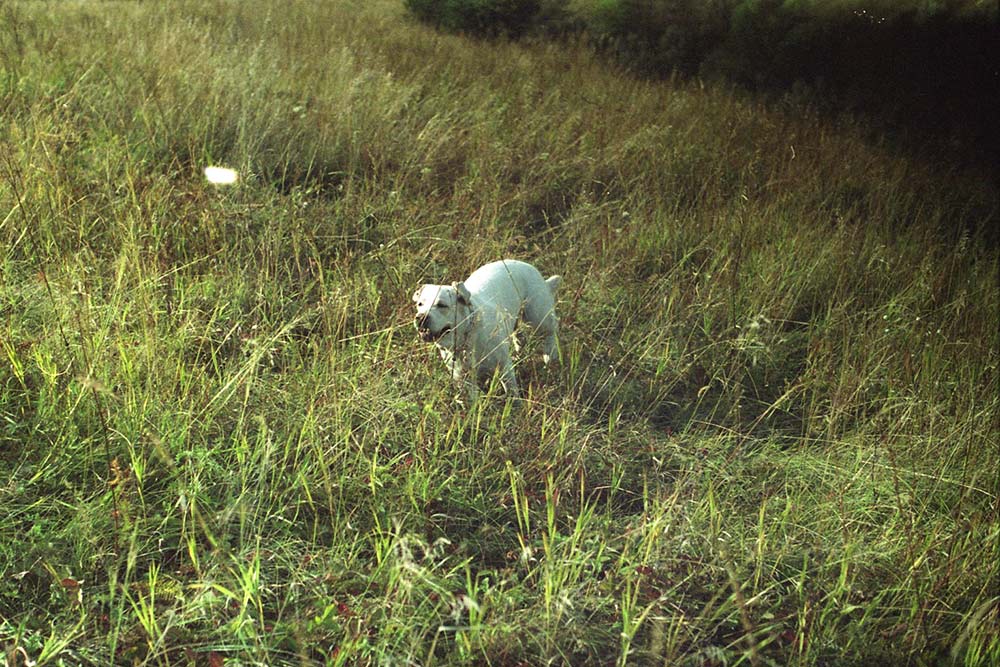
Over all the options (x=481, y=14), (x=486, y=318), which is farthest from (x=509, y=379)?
(x=481, y=14)

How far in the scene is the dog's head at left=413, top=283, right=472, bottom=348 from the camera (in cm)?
246

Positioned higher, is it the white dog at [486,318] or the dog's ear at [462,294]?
the dog's ear at [462,294]

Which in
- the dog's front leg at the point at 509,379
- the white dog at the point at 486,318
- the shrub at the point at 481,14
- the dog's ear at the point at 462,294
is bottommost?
the dog's front leg at the point at 509,379

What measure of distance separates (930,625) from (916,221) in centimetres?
359

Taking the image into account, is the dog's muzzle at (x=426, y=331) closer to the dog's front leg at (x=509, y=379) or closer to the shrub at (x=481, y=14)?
the dog's front leg at (x=509, y=379)

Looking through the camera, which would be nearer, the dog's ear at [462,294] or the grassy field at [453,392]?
the grassy field at [453,392]

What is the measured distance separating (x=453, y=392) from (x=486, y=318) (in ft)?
1.00

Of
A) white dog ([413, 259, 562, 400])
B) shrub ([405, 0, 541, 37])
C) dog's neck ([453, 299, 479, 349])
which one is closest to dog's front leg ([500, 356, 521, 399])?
white dog ([413, 259, 562, 400])

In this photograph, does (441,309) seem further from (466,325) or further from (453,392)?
(453,392)

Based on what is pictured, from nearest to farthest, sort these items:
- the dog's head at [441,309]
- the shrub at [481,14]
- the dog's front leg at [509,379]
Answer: the dog's head at [441,309] → the dog's front leg at [509,379] → the shrub at [481,14]

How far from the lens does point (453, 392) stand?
2.56 m

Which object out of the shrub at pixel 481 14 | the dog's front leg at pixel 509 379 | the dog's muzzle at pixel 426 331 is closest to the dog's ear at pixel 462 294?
the dog's muzzle at pixel 426 331

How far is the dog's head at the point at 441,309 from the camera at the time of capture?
246 cm

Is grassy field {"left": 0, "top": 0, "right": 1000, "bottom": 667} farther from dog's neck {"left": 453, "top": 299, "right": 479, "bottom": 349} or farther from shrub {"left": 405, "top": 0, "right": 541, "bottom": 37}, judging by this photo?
shrub {"left": 405, "top": 0, "right": 541, "bottom": 37}
